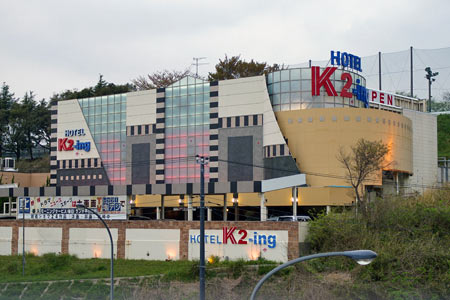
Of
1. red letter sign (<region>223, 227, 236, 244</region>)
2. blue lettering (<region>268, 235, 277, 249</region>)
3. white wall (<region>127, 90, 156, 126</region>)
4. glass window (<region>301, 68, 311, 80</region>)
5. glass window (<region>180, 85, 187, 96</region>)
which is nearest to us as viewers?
blue lettering (<region>268, 235, 277, 249</region>)

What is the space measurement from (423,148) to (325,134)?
783 inches

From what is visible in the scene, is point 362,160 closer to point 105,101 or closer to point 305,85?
point 305,85

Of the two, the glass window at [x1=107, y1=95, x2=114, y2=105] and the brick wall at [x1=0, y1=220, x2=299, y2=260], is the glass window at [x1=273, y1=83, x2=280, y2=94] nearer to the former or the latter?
the brick wall at [x1=0, y1=220, x2=299, y2=260]

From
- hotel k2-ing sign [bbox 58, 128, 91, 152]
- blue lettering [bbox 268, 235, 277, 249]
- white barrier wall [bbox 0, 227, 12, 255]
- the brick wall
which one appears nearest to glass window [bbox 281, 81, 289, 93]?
the brick wall

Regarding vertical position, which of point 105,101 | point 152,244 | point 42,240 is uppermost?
point 105,101

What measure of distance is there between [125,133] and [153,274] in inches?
1276

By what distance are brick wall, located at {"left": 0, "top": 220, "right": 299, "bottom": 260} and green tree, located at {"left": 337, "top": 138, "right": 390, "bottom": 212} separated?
13306 millimetres

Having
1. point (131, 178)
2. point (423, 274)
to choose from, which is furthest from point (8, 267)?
point (423, 274)

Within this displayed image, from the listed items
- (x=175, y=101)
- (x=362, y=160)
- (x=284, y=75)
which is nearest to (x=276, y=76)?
(x=284, y=75)

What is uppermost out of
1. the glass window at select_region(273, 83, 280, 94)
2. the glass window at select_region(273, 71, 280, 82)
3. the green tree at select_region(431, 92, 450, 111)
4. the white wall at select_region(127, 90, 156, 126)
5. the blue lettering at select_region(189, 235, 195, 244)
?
the green tree at select_region(431, 92, 450, 111)

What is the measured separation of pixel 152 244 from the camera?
60.4 m

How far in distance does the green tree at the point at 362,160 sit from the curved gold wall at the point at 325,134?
39.6 inches

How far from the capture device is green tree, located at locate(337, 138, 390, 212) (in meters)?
66.2

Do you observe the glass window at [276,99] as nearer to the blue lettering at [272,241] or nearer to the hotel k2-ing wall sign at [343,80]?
the hotel k2-ing wall sign at [343,80]
